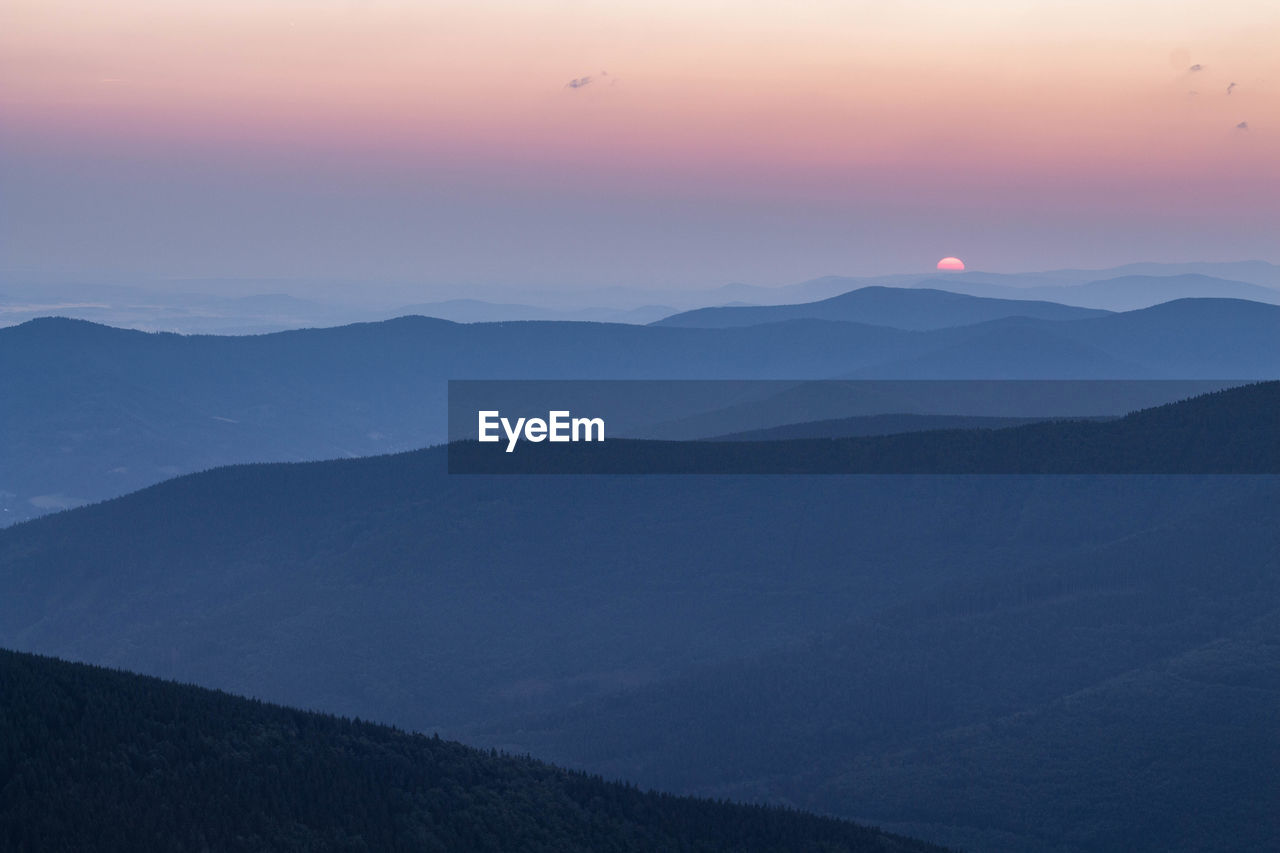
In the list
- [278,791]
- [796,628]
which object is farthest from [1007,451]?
[278,791]

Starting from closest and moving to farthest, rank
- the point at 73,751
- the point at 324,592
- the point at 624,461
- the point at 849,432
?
the point at 73,751 < the point at 324,592 < the point at 624,461 < the point at 849,432

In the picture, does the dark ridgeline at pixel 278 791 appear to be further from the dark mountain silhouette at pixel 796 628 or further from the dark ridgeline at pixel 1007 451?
the dark ridgeline at pixel 1007 451

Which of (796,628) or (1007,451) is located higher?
(1007,451)

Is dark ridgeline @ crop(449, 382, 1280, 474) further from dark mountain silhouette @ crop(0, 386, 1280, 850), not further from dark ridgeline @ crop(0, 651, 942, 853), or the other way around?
dark ridgeline @ crop(0, 651, 942, 853)

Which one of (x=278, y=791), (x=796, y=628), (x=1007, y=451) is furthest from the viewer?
(x=1007, y=451)

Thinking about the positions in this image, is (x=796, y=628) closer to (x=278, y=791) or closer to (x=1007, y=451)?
(x=1007, y=451)

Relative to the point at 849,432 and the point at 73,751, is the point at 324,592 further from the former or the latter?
the point at 73,751

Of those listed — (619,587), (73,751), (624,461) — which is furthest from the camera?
(624,461)

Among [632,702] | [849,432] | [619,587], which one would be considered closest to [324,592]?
[619,587]
